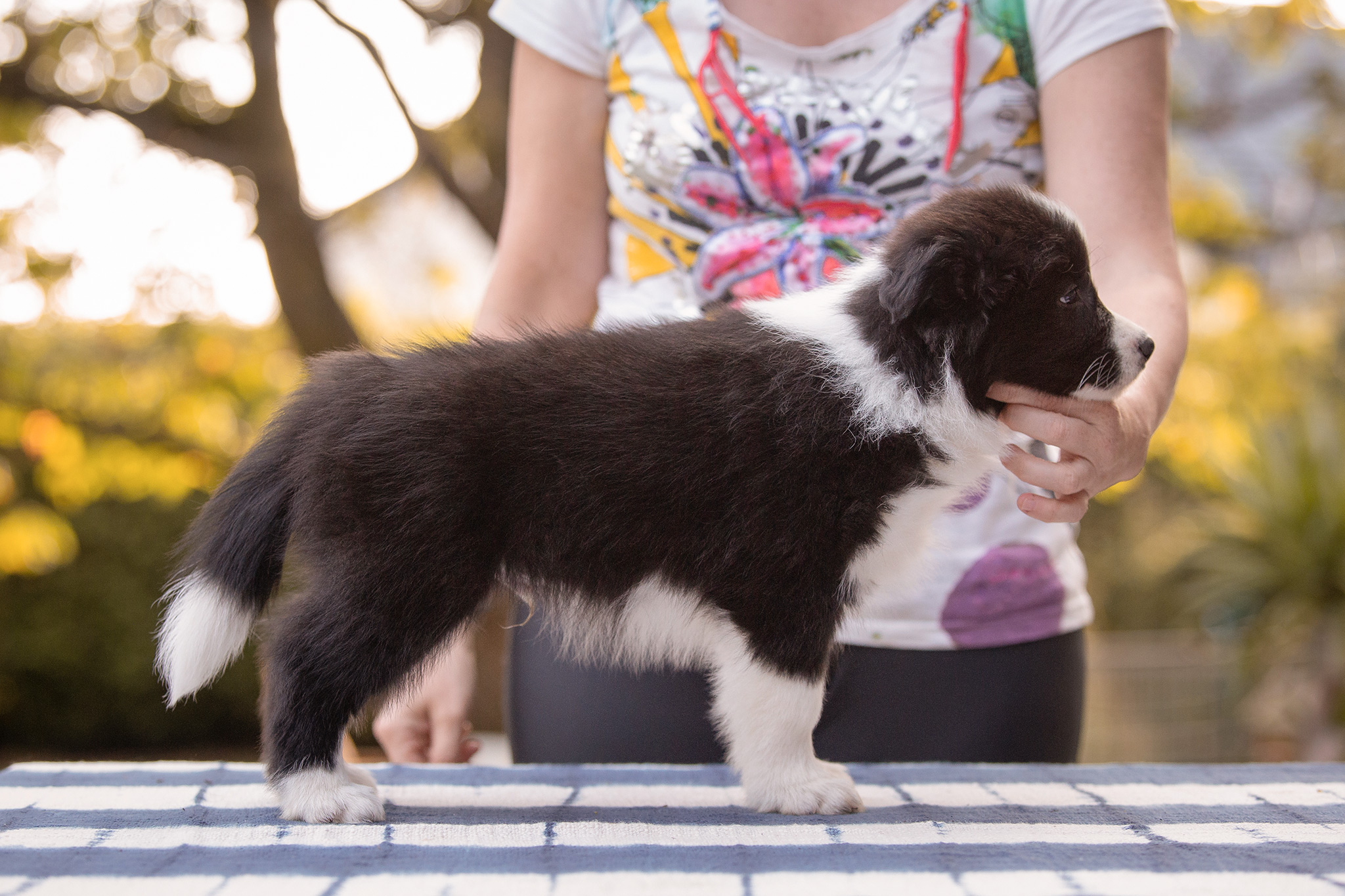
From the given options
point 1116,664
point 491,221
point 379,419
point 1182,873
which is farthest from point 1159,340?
point 1116,664

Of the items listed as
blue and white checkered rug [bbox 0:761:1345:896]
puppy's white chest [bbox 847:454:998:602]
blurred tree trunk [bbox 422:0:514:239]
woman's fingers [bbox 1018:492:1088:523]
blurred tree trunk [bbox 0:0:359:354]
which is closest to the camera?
blue and white checkered rug [bbox 0:761:1345:896]

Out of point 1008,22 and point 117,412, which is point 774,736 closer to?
point 1008,22

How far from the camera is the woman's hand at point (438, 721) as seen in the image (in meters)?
2.63

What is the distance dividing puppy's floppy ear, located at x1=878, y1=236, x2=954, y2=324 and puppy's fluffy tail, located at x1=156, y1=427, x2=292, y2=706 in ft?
3.78

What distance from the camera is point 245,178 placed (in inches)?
253

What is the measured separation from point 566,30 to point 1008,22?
109 cm

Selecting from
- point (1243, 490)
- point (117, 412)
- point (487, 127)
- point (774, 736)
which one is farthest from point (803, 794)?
point (1243, 490)

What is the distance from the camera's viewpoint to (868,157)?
8.45 ft

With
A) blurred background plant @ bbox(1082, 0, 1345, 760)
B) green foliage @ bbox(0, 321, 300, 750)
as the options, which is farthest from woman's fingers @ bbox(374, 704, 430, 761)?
blurred background plant @ bbox(1082, 0, 1345, 760)

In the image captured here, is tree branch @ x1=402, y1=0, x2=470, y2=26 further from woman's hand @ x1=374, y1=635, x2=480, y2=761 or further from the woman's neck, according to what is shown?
woman's hand @ x1=374, y1=635, x2=480, y2=761

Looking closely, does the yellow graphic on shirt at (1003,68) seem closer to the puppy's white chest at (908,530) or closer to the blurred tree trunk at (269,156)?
the puppy's white chest at (908,530)

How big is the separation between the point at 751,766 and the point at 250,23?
18.3 ft

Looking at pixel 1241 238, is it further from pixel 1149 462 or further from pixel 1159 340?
pixel 1159 340

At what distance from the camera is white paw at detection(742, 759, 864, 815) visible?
6.64 feet
